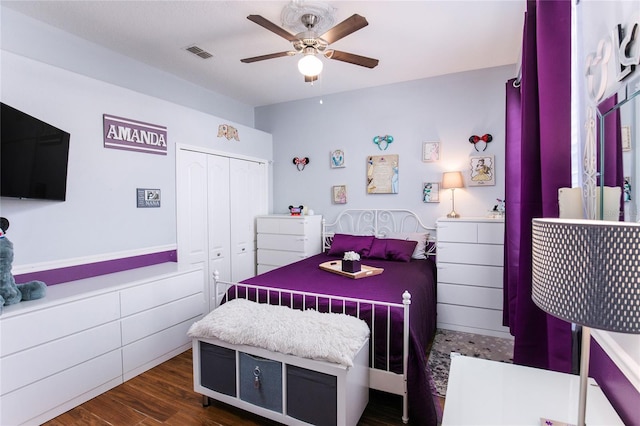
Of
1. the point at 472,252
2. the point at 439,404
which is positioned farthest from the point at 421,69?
the point at 439,404

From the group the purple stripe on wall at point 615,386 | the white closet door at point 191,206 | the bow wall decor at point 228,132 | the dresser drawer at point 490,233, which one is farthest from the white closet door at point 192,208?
the purple stripe on wall at point 615,386

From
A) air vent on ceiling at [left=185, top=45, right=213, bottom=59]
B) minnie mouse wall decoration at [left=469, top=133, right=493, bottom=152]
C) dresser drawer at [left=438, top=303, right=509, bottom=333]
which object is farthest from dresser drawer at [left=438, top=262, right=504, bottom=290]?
air vent on ceiling at [left=185, top=45, right=213, bottom=59]

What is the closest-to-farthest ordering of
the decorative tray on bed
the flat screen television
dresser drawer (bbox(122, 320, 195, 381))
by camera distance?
1. the flat screen television
2. dresser drawer (bbox(122, 320, 195, 381))
3. the decorative tray on bed

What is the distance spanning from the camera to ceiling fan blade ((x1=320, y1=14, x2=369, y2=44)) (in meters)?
1.89

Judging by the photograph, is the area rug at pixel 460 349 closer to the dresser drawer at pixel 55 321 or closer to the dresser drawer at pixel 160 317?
the dresser drawer at pixel 160 317

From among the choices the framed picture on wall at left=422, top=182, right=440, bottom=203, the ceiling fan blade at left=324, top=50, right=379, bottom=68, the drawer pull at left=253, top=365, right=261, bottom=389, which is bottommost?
the drawer pull at left=253, top=365, right=261, bottom=389

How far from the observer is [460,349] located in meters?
2.77

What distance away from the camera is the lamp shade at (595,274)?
60 centimetres

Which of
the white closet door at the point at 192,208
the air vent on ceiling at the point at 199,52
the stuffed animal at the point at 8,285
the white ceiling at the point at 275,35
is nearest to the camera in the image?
the stuffed animal at the point at 8,285

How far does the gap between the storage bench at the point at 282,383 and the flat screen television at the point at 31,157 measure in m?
1.56

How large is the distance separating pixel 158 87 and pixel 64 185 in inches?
60.6

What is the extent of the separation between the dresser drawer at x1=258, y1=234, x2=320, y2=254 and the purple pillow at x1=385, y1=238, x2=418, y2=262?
1.02m

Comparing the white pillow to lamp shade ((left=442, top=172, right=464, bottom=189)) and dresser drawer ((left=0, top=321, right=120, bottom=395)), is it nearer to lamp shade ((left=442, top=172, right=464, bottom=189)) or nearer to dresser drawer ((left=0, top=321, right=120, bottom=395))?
lamp shade ((left=442, top=172, right=464, bottom=189))

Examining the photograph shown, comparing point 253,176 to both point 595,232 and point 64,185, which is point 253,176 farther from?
point 595,232
